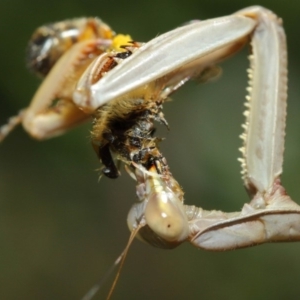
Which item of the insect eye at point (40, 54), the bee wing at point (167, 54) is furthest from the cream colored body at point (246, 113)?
the insect eye at point (40, 54)

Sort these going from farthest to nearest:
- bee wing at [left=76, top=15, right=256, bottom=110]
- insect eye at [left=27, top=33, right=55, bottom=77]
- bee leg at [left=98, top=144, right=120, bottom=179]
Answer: insect eye at [left=27, top=33, right=55, bottom=77] → bee leg at [left=98, top=144, right=120, bottom=179] → bee wing at [left=76, top=15, right=256, bottom=110]

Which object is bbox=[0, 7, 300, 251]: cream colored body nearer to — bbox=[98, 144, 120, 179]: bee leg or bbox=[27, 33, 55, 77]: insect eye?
bbox=[98, 144, 120, 179]: bee leg

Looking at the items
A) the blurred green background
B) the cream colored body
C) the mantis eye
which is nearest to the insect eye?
the cream colored body

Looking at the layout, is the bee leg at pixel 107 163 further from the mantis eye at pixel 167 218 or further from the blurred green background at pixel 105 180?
the blurred green background at pixel 105 180

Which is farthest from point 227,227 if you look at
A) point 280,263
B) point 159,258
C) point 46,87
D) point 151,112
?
point 159,258

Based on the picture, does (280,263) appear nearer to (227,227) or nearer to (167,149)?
(167,149)

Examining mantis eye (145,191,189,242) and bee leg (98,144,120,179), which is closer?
mantis eye (145,191,189,242)

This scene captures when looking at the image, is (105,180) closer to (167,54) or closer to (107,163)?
(107,163)
